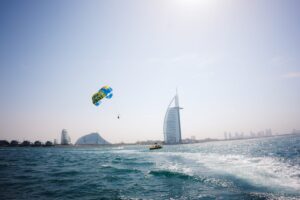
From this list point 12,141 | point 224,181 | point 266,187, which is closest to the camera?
point 266,187

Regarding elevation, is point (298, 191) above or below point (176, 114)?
below

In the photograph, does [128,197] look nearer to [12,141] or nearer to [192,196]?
[192,196]

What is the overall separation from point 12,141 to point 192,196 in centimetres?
22871

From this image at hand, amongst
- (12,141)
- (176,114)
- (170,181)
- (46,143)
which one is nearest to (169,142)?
(176,114)

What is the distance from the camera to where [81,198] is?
11906mm

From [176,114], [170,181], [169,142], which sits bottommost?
[169,142]

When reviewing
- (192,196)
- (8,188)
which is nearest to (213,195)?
(192,196)

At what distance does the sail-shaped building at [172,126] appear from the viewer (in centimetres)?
19488

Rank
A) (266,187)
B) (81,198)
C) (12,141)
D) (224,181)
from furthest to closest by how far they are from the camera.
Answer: (12,141)
(224,181)
(266,187)
(81,198)

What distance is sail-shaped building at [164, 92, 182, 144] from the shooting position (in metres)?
195

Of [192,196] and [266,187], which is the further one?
[266,187]

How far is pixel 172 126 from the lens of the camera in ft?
648

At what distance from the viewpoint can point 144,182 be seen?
16.5m

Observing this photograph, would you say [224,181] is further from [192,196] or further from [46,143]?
[46,143]
